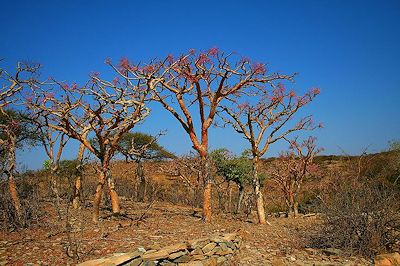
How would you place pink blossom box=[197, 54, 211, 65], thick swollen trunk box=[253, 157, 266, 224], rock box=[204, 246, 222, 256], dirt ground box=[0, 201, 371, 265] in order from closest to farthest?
dirt ground box=[0, 201, 371, 265], rock box=[204, 246, 222, 256], pink blossom box=[197, 54, 211, 65], thick swollen trunk box=[253, 157, 266, 224]

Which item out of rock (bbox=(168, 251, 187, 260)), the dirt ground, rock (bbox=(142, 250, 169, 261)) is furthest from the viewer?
the dirt ground

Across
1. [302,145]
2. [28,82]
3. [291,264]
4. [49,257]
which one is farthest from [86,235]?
[302,145]

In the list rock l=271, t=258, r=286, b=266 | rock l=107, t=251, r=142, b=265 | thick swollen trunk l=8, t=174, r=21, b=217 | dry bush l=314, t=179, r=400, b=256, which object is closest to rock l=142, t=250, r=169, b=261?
rock l=107, t=251, r=142, b=265

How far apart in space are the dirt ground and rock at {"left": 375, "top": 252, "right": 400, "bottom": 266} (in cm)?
52

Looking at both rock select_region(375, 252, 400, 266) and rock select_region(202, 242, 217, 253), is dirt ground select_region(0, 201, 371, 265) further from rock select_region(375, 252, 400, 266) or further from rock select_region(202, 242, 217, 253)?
rock select_region(202, 242, 217, 253)

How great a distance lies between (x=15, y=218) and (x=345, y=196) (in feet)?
33.1

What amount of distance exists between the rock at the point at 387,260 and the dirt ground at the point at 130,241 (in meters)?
0.52

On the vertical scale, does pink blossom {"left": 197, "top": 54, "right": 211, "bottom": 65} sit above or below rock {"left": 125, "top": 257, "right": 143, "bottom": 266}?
above

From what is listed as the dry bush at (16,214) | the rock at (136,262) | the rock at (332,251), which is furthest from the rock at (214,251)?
the dry bush at (16,214)

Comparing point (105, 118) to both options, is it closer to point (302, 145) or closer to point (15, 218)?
point (15, 218)

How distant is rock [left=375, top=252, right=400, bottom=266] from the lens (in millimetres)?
7480

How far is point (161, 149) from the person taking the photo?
3228 centimetres

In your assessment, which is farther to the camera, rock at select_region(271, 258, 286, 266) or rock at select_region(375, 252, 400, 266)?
rock at select_region(271, 258, 286, 266)

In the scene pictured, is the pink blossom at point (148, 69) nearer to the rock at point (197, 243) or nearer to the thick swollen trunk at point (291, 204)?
the rock at point (197, 243)
